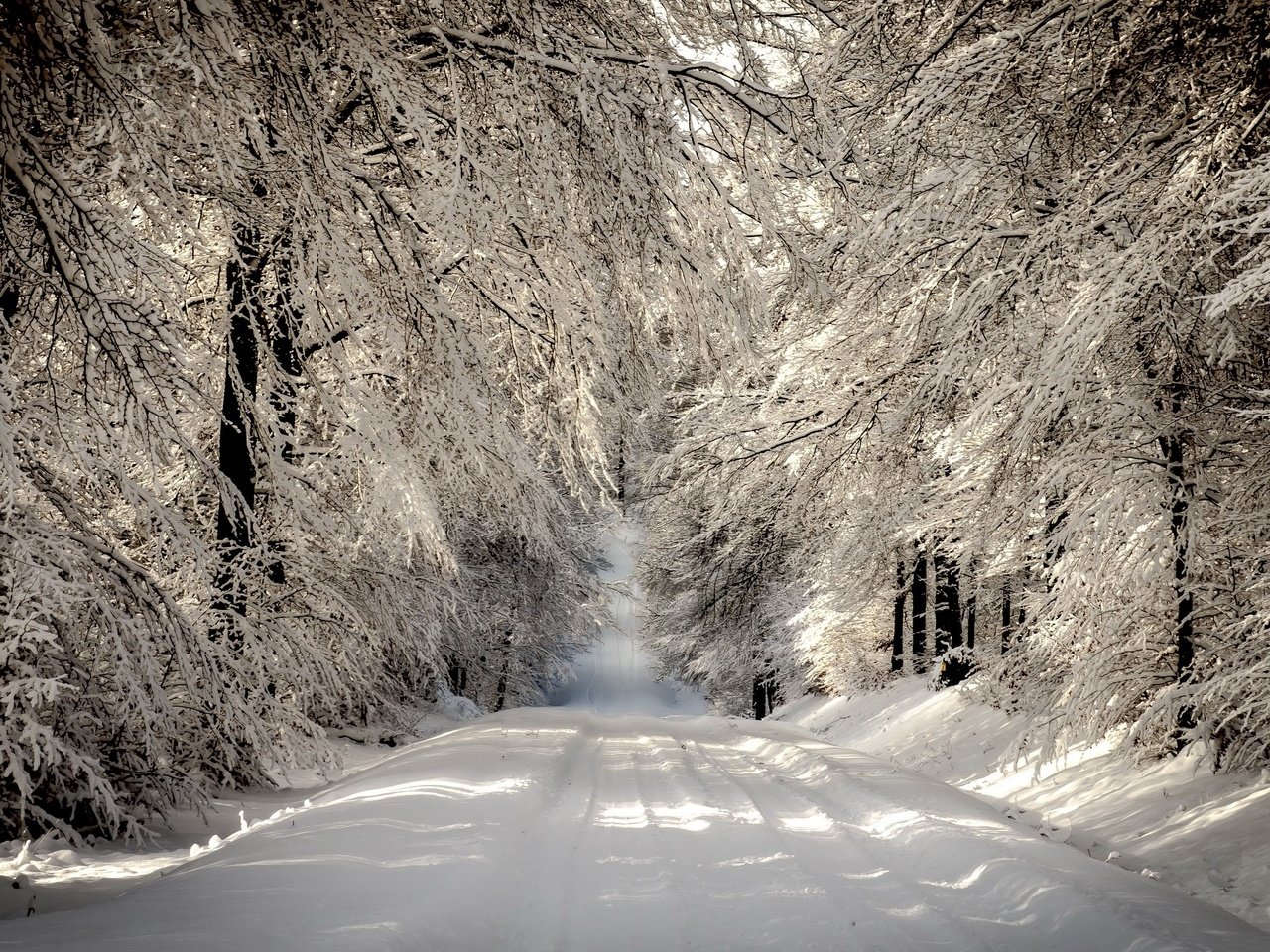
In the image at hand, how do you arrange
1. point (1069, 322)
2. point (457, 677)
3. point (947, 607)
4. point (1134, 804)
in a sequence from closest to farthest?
point (1069, 322), point (1134, 804), point (947, 607), point (457, 677)

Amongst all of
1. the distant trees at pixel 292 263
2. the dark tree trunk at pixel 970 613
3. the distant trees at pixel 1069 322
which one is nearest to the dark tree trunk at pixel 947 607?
the dark tree trunk at pixel 970 613

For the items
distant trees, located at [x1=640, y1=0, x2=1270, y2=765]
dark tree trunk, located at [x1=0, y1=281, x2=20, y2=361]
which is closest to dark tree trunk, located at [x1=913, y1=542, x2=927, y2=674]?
distant trees, located at [x1=640, y1=0, x2=1270, y2=765]

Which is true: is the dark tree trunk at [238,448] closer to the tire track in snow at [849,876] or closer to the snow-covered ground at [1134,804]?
the tire track in snow at [849,876]

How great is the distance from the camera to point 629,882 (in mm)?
5211

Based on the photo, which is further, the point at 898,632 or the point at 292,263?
the point at 898,632

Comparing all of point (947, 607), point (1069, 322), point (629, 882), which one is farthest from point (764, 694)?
point (1069, 322)

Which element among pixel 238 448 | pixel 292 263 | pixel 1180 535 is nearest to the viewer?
pixel 292 263

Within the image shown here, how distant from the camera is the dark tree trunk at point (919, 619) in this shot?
18.3 m

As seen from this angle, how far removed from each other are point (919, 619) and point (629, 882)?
669 inches

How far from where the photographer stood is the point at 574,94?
4.49m

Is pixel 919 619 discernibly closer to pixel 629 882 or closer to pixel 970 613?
pixel 970 613

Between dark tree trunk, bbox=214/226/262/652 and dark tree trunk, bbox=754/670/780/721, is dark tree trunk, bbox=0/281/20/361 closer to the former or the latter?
dark tree trunk, bbox=214/226/262/652

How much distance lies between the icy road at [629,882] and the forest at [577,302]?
1.01 m

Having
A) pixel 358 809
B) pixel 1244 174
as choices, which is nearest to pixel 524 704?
pixel 358 809
